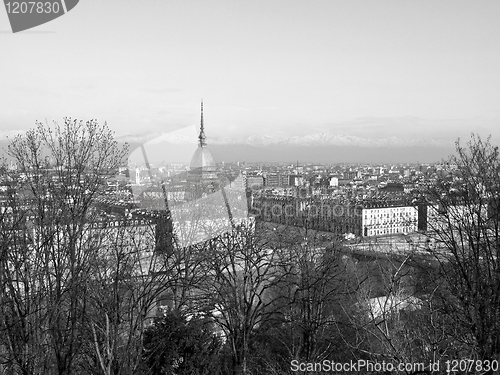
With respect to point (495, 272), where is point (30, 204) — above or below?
above

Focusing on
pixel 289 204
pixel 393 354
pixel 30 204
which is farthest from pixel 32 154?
pixel 289 204

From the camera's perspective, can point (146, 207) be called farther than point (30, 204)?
Yes

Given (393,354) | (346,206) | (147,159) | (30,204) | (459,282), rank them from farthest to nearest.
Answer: (346,206)
(147,159)
(459,282)
(30,204)
(393,354)

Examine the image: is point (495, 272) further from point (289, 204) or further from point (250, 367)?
point (289, 204)

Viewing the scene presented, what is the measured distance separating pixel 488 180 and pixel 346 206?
1317 inches

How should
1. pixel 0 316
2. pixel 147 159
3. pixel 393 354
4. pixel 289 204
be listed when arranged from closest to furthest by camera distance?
pixel 393 354, pixel 0 316, pixel 147 159, pixel 289 204

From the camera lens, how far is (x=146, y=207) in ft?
31.8

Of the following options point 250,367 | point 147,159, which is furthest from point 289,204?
point 250,367

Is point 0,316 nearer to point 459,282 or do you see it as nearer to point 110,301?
point 110,301

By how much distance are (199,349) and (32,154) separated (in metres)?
2.65

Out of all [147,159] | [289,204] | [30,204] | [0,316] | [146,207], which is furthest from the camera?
[289,204]

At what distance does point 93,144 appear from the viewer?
4473 mm

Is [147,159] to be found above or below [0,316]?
above

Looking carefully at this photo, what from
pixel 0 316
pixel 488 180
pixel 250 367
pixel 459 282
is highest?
pixel 488 180
